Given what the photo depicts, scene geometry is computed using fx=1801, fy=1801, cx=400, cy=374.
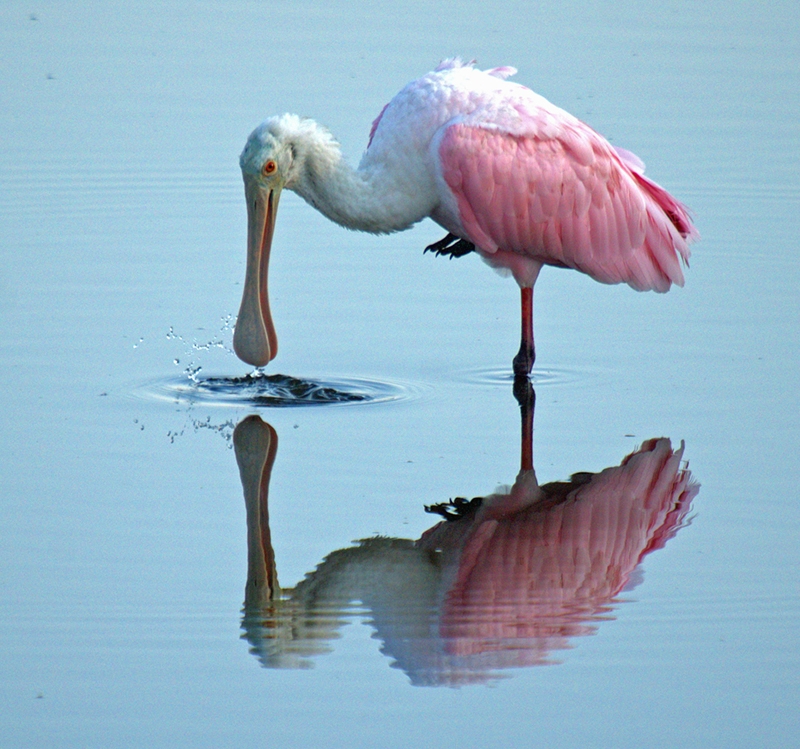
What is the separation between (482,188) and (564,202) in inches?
24.4

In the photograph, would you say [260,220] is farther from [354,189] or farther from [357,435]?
[357,435]

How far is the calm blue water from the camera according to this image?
6.09 metres

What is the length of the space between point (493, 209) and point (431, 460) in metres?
2.01

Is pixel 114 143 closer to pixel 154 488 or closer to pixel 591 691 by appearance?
pixel 154 488

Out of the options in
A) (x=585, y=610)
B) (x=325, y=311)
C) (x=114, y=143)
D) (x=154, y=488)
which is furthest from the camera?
(x=114, y=143)

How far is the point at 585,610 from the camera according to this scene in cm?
680

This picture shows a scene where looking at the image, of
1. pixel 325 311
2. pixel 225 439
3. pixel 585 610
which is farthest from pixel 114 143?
pixel 585 610

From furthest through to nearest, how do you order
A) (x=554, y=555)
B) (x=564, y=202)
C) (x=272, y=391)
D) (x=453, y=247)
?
(x=453, y=247) → (x=564, y=202) → (x=272, y=391) → (x=554, y=555)

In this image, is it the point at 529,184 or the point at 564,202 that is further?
the point at 564,202

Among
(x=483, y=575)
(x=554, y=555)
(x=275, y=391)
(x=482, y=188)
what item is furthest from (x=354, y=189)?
(x=483, y=575)

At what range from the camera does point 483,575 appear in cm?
707

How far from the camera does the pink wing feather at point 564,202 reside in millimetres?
9688

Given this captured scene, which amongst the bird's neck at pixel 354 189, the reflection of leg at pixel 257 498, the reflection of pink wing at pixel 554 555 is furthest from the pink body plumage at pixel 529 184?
the reflection of pink wing at pixel 554 555

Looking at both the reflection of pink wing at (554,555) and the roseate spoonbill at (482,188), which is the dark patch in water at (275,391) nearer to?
the roseate spoonbill at (482,188)
